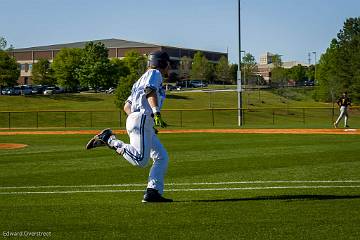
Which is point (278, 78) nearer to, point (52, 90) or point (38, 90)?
point (52, 90)

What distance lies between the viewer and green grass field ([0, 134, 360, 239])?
6238mm

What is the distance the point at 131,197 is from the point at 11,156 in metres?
9.54

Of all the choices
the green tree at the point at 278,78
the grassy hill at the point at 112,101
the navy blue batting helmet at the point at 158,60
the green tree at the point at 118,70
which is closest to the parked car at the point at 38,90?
the grassy hill at the point at 112,101

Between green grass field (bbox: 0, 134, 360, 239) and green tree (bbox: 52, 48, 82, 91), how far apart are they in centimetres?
7783

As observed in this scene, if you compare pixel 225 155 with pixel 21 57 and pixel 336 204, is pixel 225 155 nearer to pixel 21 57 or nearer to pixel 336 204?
pixel 336 204

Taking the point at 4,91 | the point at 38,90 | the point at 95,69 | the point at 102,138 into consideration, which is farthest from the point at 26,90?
the point at 102,138

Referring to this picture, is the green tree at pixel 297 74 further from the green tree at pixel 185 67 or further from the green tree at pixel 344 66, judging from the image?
the green tree at pixel 344 66

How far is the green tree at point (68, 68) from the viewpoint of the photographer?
92625 mm

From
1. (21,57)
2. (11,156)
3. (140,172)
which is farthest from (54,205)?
(21,57)

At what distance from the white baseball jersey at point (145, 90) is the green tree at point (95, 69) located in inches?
3204

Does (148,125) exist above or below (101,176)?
above

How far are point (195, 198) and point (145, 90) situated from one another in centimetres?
175

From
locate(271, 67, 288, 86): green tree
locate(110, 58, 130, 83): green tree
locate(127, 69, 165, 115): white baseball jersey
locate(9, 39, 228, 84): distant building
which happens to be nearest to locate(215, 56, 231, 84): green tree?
locate(9, 39, 228, 84): distant building

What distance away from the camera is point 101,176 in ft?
39.4
